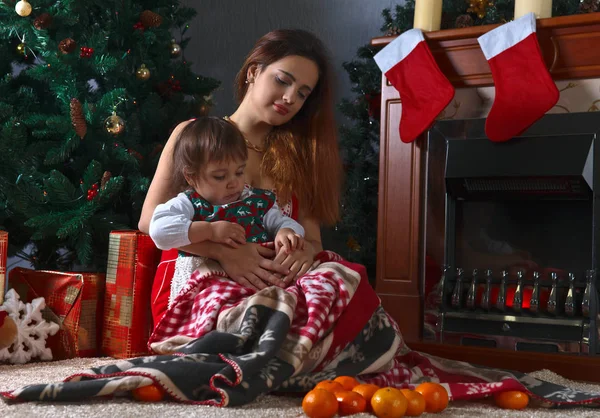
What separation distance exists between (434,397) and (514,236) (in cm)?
105

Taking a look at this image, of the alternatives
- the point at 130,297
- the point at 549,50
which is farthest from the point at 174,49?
the point at 549,50

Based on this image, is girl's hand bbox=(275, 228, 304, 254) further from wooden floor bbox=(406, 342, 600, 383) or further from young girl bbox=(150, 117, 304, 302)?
wooden floor bbox=(406, 342, 600, 383)

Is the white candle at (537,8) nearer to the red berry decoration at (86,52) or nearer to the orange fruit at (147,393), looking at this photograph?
the red berry decoration at (86,52)

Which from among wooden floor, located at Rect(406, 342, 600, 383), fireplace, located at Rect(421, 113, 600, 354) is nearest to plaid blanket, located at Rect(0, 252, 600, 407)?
wooden floor, located at Rect(406, 342, 600, 383)

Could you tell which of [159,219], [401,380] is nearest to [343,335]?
[401,380]

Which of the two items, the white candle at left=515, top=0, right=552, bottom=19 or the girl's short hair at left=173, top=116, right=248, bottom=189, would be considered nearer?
the girl's short hair at left=173, top=116, right=248, bottom=189

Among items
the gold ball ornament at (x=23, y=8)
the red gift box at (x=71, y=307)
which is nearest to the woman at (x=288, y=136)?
the red gift box at (x=71, y=307)

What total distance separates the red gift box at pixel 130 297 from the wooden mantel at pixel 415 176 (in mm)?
756

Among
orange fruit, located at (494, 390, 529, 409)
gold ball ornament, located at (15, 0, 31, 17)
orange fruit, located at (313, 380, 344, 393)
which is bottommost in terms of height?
orange fruit, located at (494, 390, 529, 409)

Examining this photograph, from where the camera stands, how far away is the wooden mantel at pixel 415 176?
79.7 inches

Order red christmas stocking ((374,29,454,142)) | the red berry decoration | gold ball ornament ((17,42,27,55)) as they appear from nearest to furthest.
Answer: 1. red christmas stocking ((374,29,454,142))
2. the red berry decoration
3. gold ball ornament ((17,42,27,55))

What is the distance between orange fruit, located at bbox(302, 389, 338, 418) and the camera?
115 cm

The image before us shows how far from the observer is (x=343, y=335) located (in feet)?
4.75

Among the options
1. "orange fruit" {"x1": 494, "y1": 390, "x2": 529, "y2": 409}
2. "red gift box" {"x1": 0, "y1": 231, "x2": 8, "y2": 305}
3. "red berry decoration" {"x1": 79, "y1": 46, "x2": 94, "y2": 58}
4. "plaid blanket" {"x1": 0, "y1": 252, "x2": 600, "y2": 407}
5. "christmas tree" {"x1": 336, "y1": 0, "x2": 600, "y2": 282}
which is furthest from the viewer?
"christmas tree" {"x1": 336, "y1": 0, "x2": 600, "y2": 282}
